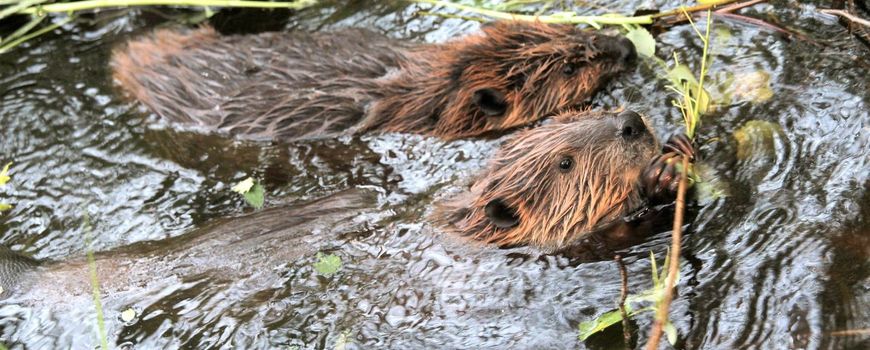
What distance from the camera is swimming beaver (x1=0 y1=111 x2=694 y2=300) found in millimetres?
3641

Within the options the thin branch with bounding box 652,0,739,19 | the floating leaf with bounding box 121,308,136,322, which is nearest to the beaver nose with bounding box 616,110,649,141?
the thin branch with bounding box 652,0,739,19

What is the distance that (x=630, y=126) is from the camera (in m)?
3.67

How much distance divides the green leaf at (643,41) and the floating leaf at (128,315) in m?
2.46

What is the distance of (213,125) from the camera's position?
4.72 metres

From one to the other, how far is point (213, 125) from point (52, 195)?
2.62 feet

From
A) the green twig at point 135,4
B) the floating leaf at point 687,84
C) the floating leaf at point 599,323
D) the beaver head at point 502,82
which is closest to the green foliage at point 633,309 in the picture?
the floating leaf at point 599,323

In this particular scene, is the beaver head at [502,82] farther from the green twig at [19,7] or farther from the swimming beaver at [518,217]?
the green twig at [19,7]

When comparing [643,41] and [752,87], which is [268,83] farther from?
[752,87]

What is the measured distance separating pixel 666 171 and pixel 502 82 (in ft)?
4.14

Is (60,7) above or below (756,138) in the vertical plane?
above

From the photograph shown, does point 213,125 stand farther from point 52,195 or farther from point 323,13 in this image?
point 323,13

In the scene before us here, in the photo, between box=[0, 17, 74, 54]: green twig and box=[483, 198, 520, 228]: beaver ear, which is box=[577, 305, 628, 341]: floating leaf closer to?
box=[483, 198, 520, 228]: beaver ear

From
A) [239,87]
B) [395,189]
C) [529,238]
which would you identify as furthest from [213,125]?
[529,238]

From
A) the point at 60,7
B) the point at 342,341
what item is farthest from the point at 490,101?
the point at 60,7
